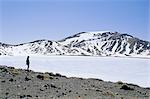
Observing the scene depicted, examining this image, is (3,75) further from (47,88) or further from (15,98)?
(15,98)

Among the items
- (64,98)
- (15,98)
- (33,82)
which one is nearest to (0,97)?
(15,98)

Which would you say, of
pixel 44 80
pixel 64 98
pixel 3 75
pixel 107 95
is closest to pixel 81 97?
pixel 64 98

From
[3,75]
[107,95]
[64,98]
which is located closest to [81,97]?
[64,98]

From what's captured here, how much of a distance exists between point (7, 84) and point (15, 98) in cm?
470

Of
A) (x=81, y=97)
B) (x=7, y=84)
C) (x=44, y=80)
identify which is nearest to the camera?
(x=81, y=97)

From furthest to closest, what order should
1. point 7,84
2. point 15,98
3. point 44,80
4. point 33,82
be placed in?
point 44,80, point 33,82, point 7,84, point 15,98

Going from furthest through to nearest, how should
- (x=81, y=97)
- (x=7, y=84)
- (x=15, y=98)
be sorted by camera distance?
(x=7, y=84)
(x=81, y=97)
(x=15, y=98)

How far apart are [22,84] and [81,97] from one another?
5.06 m

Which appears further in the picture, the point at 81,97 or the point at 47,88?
the point at 47,88

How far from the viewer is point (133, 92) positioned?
71.8ft

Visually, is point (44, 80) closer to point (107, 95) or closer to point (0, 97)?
point (107, 95)

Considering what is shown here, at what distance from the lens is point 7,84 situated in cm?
1984

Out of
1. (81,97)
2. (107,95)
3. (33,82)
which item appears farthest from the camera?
(33,82)

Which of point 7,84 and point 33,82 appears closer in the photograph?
point 7,84
